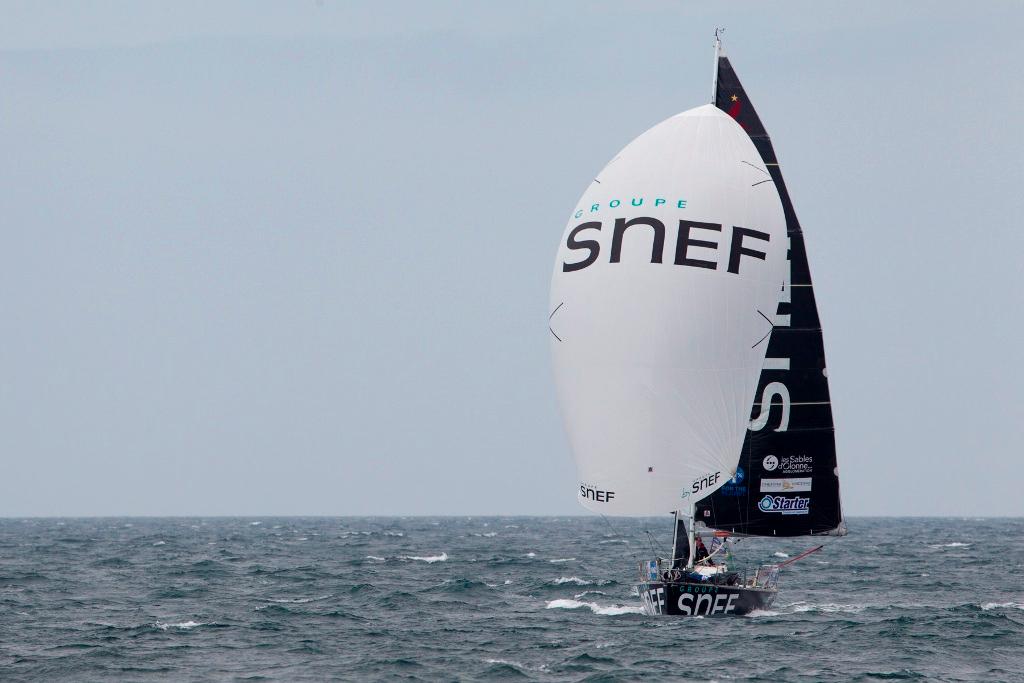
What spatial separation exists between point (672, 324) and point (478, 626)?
9329 millimetres

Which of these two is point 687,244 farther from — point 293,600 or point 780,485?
point 293,600

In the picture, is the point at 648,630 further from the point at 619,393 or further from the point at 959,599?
the point at 959,599

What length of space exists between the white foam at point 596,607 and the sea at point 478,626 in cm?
19

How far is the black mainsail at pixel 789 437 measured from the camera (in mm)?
34250

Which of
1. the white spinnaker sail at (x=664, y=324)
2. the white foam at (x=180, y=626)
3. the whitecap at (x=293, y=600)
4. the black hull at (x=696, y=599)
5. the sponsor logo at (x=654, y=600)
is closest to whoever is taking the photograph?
the white spinnaker sail at (x=664, y=324)

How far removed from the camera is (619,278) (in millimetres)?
30125

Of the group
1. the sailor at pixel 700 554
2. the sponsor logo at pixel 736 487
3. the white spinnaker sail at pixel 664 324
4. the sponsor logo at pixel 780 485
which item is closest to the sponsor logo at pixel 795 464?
the sponsor logo at pixel 780 485

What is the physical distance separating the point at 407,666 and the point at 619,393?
7.28 metres

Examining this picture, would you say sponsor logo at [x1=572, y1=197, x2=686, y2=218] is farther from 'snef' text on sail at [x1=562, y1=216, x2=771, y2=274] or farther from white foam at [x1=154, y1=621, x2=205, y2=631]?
white foam at [x1=154, y1=621, x2=205, y2=631]

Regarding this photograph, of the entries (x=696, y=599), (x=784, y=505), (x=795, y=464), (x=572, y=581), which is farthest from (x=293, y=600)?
(x=795, y=464)

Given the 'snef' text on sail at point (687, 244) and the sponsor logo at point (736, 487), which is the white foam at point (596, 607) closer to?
the sponsor logo at point (736, 487)

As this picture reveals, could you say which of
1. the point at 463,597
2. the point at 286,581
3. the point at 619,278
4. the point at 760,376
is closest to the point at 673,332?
the point at 619,278

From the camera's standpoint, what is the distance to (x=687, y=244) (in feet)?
99.1

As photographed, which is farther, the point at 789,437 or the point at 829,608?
the point at 829,608
